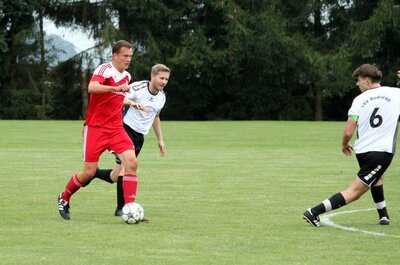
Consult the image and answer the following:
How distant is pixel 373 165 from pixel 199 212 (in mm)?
2430

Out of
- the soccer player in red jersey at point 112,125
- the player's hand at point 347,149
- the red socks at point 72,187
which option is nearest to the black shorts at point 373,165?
the player's hand at point 347,149

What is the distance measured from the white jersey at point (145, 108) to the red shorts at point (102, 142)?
32.1 inches

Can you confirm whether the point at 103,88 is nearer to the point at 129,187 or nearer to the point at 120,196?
the point at 129,187

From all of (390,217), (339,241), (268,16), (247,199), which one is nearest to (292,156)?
(247,199)

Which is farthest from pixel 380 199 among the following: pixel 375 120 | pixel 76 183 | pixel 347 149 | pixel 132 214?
pixel 76 183

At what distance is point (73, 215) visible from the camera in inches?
426

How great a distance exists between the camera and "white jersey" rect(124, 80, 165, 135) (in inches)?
437

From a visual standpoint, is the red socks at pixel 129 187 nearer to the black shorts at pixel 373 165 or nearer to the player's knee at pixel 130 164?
the player's knee at pixel 130 164

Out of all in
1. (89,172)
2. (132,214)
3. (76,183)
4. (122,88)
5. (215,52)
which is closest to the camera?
(122,88)

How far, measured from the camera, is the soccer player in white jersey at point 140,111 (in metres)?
10.9

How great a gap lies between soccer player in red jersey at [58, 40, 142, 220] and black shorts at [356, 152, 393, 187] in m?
2.46

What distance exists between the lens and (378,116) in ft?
→ 31.5

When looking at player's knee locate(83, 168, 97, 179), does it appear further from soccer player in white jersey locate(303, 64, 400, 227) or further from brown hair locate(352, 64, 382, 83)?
brown hair locate(352, 64, 382, 83)

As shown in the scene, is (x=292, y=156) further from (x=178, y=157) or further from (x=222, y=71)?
(x=222, y=71)
